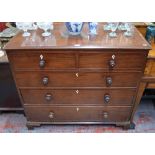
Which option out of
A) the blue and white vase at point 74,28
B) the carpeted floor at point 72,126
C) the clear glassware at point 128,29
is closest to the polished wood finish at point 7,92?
the carpeted floor at point 72,126

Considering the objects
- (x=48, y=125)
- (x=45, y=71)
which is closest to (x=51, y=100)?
(x=45, y=71)

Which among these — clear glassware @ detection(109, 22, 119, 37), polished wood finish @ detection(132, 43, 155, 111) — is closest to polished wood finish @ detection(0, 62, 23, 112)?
clear glassware @ detection(109, 22, 119, 37)

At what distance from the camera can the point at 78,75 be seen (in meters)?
1.29

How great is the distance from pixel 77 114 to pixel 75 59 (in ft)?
1.95

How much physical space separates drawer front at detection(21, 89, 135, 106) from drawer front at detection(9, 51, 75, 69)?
249 millimetres

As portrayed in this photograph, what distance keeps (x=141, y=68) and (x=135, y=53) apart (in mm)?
143

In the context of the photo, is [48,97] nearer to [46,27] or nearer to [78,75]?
[78,75]

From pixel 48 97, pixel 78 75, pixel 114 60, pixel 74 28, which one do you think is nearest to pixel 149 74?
pixel 114 60

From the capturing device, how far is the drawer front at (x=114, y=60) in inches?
46.3

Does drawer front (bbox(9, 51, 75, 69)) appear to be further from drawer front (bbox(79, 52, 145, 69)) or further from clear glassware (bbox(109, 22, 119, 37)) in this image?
clear glassware (bbox(109, 22, 119, 37))

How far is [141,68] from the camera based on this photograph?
4.08 feet

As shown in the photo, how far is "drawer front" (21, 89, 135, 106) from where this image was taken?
4.58 ft
